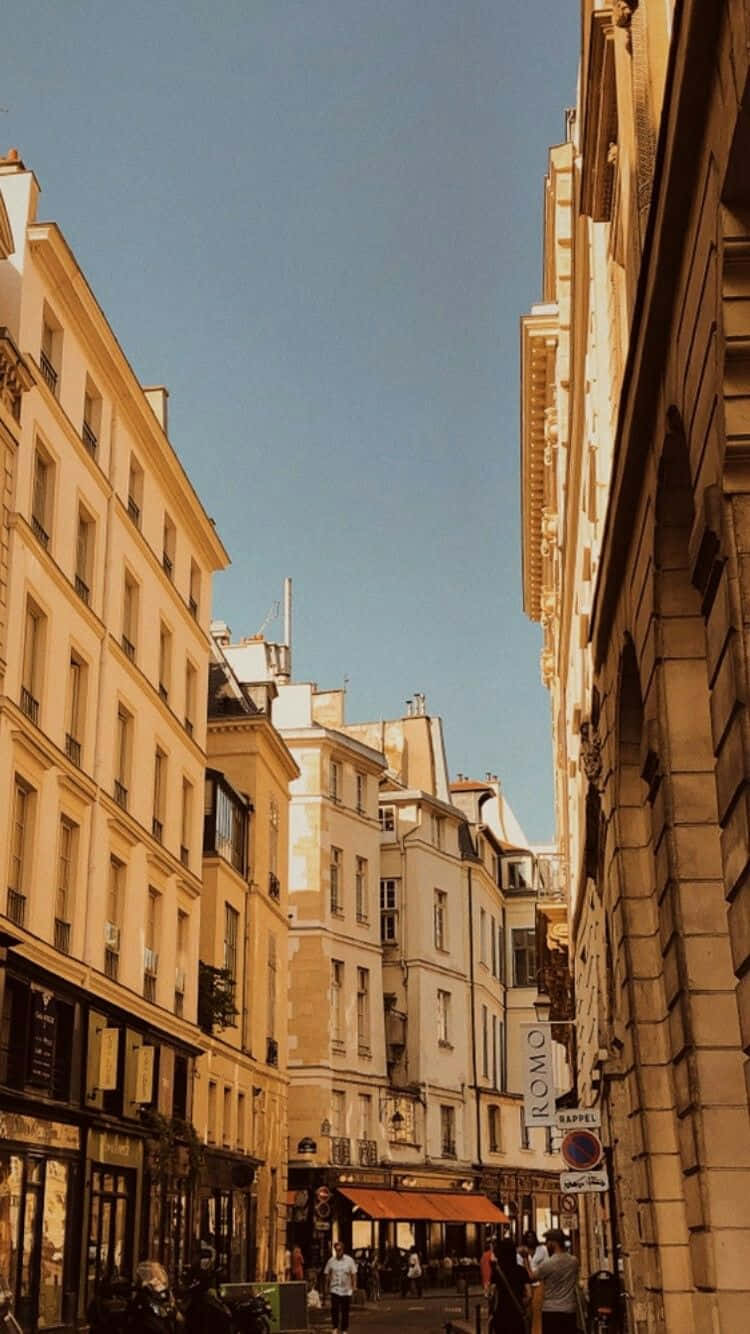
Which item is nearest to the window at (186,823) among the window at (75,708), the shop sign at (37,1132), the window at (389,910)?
→ the window at (75,708)

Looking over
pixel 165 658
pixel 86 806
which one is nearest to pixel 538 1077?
pixel 86 806

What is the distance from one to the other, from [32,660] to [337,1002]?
2762 cm

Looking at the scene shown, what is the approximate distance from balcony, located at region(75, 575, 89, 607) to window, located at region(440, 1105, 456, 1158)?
3339 centimetres

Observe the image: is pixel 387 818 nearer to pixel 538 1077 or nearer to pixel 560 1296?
pixel 538 1077

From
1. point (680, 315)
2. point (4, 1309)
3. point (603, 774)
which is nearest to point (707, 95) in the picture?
point (680, 315)

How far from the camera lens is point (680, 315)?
992 centimetres

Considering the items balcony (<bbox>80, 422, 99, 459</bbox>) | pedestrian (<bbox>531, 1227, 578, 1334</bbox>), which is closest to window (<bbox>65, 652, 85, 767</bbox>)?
balcony (<bbox>80, 422, 99, 459</bbox>)

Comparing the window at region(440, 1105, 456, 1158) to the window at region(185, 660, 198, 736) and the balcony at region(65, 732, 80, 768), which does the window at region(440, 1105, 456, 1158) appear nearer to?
the window at region(185, 660, 198, 736)

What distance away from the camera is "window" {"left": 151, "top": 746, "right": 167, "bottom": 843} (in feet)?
114

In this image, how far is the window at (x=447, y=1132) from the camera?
5725 centimetres

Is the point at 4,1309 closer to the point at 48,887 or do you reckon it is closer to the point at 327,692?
the point at 48,887

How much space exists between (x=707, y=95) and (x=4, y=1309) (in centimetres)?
881

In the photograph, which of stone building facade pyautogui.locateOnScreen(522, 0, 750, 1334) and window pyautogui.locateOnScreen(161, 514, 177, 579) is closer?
stone building facade pyautogui.locateOnScreen(522, 0, 750, 1334)

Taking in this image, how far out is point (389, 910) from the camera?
58.8 m
